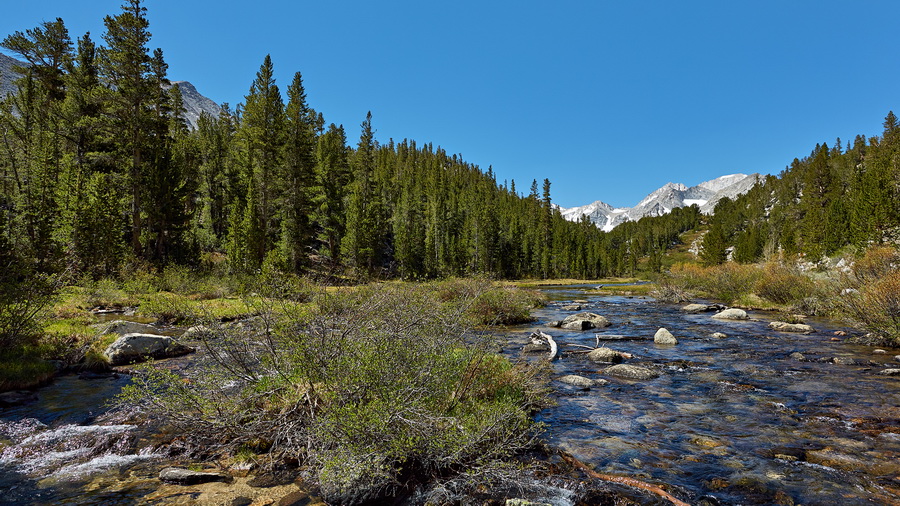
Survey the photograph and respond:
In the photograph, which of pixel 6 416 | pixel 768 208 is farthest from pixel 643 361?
pixel 768 208

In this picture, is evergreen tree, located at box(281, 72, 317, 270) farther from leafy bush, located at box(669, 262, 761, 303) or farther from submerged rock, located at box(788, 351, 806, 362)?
leafy bush, located at box(669, 262, 761, 303)

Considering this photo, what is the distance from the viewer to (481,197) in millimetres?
109312

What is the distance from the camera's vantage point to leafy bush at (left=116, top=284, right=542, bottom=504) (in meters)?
5.07

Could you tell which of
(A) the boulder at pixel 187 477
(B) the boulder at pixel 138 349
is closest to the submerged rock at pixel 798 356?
(A) the boulder at pixel 187 477

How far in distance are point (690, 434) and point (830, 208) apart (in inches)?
3003

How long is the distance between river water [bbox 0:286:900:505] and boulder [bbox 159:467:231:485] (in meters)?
0.26

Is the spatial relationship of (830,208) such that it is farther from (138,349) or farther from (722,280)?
(138,349)

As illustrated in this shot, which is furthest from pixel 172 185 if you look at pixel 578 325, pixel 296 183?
pixel 578 325

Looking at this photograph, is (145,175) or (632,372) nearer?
(632,372)

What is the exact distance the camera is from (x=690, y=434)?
833cm

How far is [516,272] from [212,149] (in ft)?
215

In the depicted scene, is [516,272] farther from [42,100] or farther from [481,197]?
[42,100]

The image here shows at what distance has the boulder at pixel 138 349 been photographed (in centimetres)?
1276

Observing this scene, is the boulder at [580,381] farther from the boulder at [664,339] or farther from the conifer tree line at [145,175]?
the conifer tree line at [145,175]
